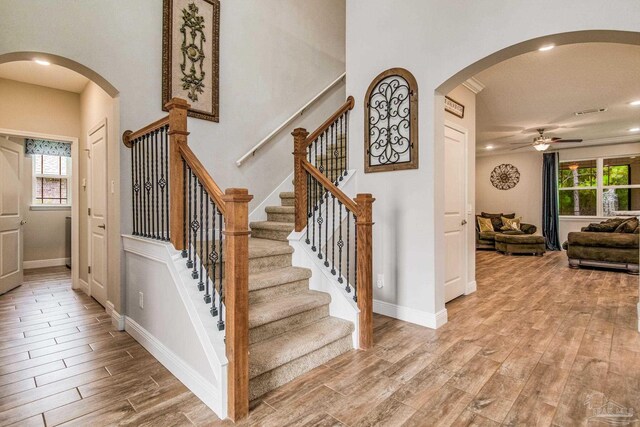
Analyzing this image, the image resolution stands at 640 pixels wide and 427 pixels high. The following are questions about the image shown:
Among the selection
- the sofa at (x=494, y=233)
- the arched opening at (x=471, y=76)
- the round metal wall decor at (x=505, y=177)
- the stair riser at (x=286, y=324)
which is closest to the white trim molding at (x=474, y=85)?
the arched opening at (x=471, y=76)

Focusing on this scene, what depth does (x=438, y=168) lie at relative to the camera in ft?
10.1

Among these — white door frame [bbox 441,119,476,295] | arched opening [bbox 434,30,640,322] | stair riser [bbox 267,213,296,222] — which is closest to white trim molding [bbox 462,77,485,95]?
white door frame [bbox 441,119,476,295]

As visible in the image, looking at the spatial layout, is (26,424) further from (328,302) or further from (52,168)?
(52,168)

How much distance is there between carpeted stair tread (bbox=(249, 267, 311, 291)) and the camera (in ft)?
8.51

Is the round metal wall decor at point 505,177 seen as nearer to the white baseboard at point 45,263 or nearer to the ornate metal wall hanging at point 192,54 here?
the ornate metal wall hanging at point 192,54

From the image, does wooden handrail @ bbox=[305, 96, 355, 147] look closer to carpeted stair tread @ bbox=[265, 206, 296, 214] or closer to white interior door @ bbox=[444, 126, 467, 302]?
carpeted stair tread @ bbox=[265, 206, 296, 214]

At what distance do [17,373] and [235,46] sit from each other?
3649mm

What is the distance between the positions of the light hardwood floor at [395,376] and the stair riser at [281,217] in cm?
146

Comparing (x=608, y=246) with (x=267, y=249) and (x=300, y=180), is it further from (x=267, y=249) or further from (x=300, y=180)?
(x=267, y=249)

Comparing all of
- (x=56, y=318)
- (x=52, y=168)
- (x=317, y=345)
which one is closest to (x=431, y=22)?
(x=317, y=345)

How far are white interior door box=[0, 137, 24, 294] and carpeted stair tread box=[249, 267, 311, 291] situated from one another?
12.8 feet

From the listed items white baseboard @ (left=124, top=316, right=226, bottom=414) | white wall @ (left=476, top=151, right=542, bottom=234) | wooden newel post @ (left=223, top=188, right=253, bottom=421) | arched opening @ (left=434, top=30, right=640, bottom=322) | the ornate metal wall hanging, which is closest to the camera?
wooden newel post @ (left=223, top=188, right=253, bottom=421)

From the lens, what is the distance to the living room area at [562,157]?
4.06 meters

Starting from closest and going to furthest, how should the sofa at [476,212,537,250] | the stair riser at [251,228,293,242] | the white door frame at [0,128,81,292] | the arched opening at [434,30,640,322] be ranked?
the arched opening at [434,30,640,322]
the stair riser at [251,228,293,242]
the white door frame at [0,128,81,292]
the sofa at [476,212,537,250]
